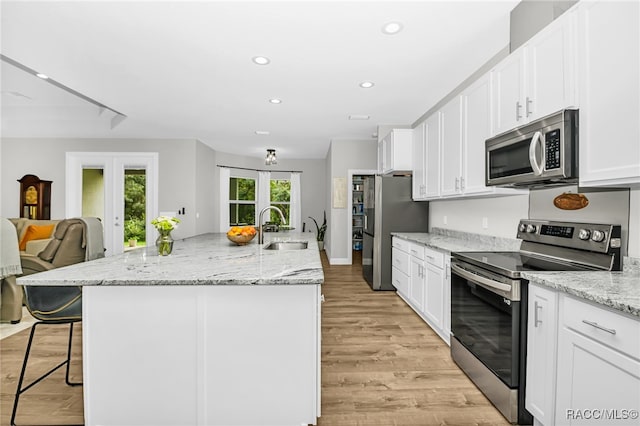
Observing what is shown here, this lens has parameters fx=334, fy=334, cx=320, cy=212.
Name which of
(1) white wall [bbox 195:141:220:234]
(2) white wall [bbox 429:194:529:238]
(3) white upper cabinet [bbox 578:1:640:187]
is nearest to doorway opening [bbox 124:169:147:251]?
(1) white wall [bbox 195:141:220:234]

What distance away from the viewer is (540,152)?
6.06 ft

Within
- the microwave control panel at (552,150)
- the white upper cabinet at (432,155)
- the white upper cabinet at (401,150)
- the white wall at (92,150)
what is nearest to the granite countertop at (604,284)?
the microwave control panel at (552,150)

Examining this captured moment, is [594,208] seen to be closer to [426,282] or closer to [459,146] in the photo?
[459,146]

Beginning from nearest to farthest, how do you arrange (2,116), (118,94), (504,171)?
(504,171) < (118,94) < (2,116)

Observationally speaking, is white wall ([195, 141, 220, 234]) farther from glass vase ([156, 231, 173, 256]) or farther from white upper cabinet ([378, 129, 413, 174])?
glass vase ([156, 231, 173, 256])

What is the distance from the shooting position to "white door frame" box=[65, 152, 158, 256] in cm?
636

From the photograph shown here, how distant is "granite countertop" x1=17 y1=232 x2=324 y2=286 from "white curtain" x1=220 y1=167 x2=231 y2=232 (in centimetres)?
576

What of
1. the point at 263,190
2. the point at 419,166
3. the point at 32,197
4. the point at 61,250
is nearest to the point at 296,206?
the point at 263,190

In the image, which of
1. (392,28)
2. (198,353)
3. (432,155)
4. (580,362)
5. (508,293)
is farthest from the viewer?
(432,155)

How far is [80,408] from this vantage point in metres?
1.93

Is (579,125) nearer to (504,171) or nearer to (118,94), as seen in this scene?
(504,171)

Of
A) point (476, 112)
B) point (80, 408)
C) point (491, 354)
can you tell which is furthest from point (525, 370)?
point (80, 408)

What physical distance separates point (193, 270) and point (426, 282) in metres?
2.32

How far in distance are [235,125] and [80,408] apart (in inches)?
171
